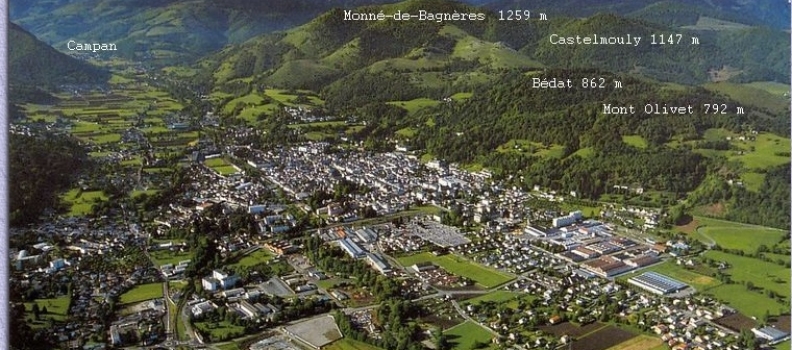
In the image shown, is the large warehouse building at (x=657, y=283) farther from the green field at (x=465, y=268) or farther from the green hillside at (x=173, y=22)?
the green hillside at (x=173, y=22)

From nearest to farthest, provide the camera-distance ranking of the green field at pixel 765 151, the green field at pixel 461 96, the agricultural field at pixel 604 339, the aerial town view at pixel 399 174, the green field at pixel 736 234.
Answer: the agricultural field at pixel 604 339 < the aerial town view at pixel 399 174 < the green field at pixel 736 234 < the green field at pixel 765 151 < the green field at pixel 461 96

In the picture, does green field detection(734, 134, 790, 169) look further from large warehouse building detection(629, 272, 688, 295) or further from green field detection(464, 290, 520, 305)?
green field detection(464, 290, 520, 305)

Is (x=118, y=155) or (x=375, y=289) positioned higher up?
(x=118, y=155)

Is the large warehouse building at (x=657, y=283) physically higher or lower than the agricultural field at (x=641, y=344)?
higher

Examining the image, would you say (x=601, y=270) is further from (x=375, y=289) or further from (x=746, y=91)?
(x=746, y=91)

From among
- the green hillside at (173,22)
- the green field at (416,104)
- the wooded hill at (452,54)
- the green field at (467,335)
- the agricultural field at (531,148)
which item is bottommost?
the green field at (467,335)

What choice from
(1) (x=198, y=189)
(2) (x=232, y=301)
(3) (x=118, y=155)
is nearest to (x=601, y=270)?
(2) (x=232, y=301)

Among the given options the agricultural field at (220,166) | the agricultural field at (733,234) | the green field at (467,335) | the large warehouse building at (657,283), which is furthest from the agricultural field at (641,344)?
the agricultural field at (220,166)

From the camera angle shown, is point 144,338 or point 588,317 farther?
point 588,317
